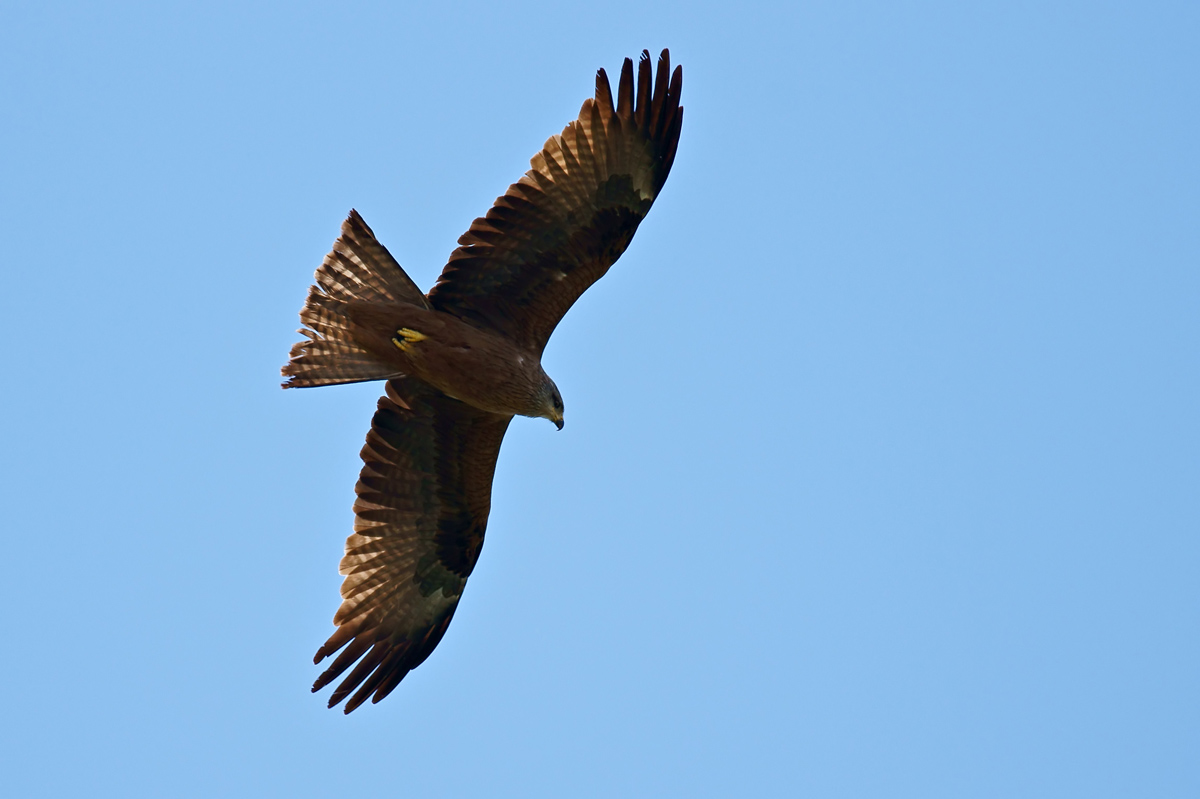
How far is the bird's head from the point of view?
957 cm

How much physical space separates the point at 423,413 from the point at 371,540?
1.09m

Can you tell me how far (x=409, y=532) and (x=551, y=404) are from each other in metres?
1.68

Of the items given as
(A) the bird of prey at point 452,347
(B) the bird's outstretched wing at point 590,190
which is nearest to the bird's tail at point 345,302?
(A) the bird of prey at point 452,347

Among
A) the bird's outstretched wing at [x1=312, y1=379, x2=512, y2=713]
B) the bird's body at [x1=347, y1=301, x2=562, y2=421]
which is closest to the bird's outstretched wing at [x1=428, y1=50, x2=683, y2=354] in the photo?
the bird's body at [x1=347, y1=301, x2=562, y2=421]

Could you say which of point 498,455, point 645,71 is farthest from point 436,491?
point 645,71

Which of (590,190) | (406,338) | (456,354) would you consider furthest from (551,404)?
(590,190)

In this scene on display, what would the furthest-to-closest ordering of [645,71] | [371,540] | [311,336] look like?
[371,540] → [311,336] → [645,71]

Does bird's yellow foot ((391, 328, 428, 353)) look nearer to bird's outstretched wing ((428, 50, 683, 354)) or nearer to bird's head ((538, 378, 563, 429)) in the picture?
bird's outstretched wing ((428, 50, 683, 354))

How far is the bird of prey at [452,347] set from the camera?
9320mm

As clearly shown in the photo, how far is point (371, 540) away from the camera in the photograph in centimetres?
1048

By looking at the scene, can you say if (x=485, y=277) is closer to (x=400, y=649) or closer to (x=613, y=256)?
(x=613, y=256)

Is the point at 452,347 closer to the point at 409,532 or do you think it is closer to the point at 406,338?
the point at 406,338

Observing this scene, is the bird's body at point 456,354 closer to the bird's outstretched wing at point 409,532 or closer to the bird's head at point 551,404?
the bird's head at point 551,404

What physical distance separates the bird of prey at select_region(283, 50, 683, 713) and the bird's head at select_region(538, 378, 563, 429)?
0.01 meters
